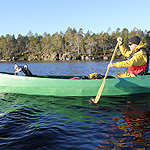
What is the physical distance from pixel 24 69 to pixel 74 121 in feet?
17.4

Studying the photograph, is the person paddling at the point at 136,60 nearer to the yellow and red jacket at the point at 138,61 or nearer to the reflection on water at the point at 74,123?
the yellow and red jacket at the point at 138,61

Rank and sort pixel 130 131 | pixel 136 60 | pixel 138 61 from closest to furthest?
pixel 130 131 < pixel 136 60 < pixel 138 61

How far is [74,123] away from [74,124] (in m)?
0.07

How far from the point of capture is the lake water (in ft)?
14.7

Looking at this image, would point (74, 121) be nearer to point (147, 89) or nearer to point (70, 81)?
point (70, 81)

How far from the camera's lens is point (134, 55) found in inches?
318

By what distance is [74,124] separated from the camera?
5633 millimetres

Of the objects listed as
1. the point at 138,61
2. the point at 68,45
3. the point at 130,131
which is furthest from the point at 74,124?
the point at 68,45

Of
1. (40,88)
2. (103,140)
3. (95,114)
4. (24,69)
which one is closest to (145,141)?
(103,140)

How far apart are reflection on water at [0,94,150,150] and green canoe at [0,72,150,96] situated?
0.50 meters

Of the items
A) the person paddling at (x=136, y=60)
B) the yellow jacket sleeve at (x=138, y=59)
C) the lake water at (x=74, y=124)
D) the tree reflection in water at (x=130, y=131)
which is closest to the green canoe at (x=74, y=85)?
the person paddling at (x=136, y=60)

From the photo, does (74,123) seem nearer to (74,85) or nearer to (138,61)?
(74,85)

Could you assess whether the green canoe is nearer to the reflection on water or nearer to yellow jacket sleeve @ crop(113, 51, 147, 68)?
the reflection on water

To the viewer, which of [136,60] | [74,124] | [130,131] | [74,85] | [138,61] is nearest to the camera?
[130,131]
